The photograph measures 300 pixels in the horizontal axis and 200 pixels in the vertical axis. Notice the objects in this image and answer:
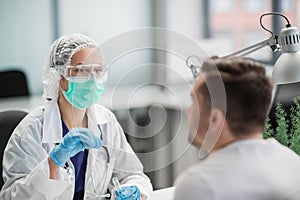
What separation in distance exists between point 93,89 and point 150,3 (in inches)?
74.0

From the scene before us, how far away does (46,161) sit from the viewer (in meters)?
1.55

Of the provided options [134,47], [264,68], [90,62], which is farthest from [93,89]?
[264,68]

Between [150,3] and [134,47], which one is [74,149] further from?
[150,3]

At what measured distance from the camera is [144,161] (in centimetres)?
151

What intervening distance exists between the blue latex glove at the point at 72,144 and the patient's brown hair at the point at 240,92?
1.78 feet

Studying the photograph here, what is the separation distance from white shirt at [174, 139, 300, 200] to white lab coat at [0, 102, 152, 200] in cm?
67

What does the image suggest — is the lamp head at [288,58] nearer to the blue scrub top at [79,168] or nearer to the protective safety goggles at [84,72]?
the protective safety goggles at [84,72]

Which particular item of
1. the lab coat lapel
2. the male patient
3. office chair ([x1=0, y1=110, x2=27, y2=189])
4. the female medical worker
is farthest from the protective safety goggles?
the male patient

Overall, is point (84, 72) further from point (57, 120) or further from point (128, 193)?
point (128, 193)

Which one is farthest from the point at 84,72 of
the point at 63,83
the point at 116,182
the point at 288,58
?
the point at 288,58

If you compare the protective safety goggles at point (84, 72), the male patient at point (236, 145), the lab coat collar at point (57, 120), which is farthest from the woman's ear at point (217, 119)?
the lab coat collar at point (57, 120)

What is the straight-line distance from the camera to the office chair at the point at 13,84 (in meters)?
2.90

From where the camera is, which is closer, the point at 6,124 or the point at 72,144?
the point at 72,144

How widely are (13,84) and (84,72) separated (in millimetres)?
1438
